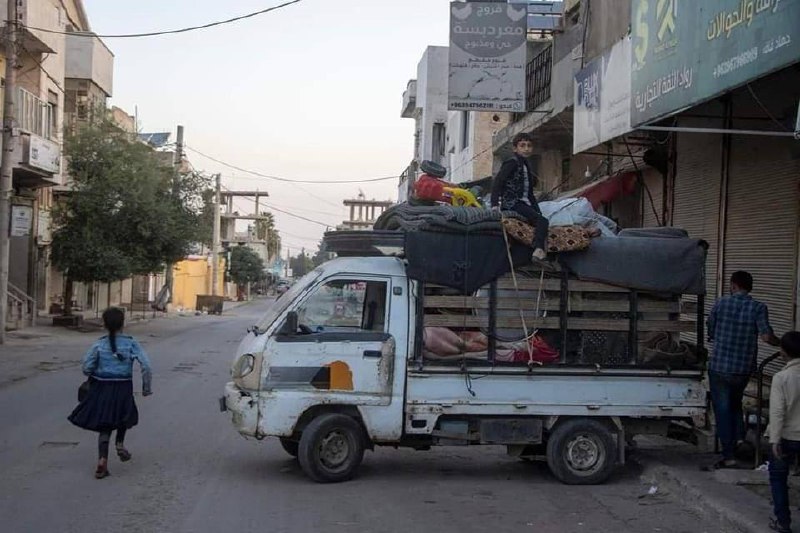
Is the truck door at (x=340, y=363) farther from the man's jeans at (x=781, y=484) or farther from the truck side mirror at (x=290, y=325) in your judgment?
the man's jeans at (x=781, y=484)

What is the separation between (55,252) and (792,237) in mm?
24716

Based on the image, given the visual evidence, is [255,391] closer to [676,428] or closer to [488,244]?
[488,244]

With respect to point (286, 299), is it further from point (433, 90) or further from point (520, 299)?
point (433, 90)

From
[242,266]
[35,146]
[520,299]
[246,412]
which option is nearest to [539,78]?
[520,299]

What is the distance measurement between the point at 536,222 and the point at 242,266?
7354 cm

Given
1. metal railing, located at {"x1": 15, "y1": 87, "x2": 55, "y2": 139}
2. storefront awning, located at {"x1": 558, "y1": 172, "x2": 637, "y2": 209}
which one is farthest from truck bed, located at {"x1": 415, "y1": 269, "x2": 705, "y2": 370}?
metal railing, located at {"x1": 15, "y1": 87, "x2": 55, "y2": 139}

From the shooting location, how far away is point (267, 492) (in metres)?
7.94

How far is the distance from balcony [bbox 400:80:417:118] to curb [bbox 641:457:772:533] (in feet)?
145

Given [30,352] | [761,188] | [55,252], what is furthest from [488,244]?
[55,252]

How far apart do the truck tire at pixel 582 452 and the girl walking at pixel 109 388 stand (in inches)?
157

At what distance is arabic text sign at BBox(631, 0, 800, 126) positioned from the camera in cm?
696

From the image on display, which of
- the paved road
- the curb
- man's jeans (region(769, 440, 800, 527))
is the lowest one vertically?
the paved road

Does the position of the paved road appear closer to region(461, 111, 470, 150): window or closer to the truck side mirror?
the truck side mirror

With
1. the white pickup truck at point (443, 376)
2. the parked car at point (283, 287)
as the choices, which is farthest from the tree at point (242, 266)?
the white pickup truck at point (443, 376)
